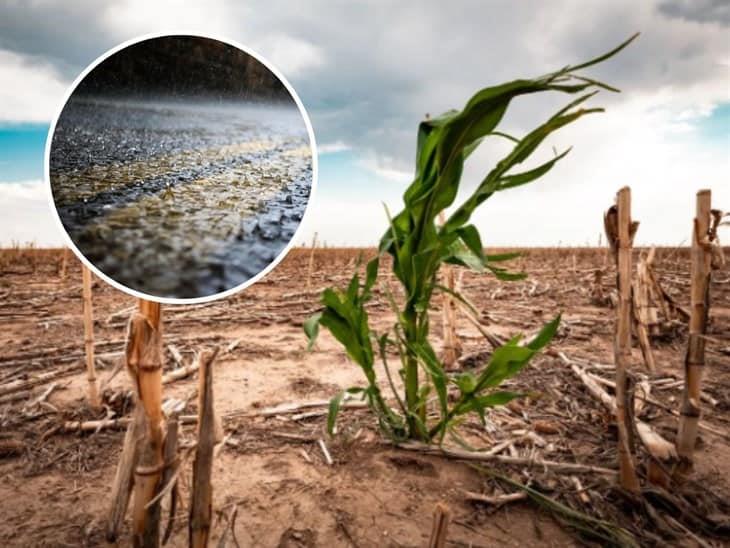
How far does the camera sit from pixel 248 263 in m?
1.09

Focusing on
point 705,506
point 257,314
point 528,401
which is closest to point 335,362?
point 528,401

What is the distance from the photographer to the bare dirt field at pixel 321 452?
183cm

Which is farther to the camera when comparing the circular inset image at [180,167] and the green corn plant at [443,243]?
the green corn plant at [443,243]

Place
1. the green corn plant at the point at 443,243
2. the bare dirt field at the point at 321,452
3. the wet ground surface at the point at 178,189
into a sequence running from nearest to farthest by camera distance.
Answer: the wet ground surface at the point at 178,189 → the green corn plant at the point at 443,243 → the bare dirt field at the point at 321,452

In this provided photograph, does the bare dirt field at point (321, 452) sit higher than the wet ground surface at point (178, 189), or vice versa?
the wet ground surface at point (178, 189)

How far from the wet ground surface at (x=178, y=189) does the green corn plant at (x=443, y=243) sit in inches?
29.8

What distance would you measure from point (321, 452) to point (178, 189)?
5.38 ft

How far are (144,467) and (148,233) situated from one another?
2.07 ft

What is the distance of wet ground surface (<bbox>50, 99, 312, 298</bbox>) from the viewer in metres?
1.02

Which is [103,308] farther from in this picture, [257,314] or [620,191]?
[620,191]

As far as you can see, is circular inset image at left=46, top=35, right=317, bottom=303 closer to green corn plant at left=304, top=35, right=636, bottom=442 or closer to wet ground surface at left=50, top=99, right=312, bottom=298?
wet ground surface at left=50, top=99, right=312, bottom=298

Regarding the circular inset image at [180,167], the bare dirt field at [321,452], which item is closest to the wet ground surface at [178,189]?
the circular inset image at [180,167]

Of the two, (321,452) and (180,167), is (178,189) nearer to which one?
(180,167)

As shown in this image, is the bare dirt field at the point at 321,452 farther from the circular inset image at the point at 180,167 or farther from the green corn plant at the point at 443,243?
the circular inset image at the point at 180,167
